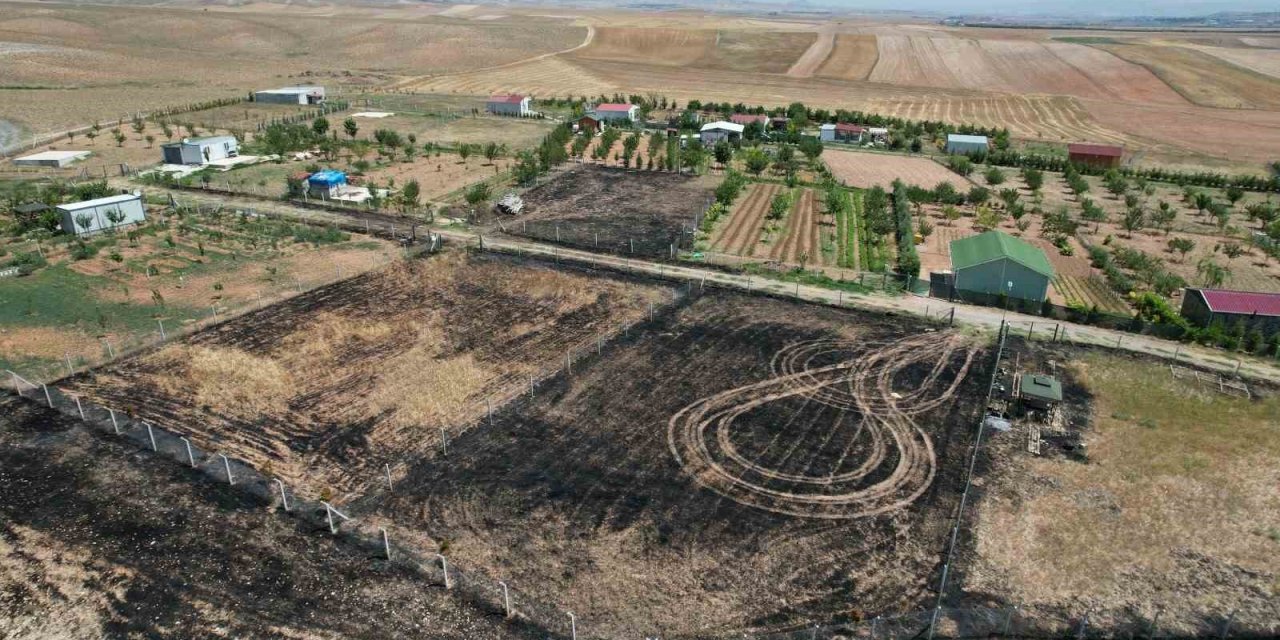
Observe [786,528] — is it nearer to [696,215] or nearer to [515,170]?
[696,215]

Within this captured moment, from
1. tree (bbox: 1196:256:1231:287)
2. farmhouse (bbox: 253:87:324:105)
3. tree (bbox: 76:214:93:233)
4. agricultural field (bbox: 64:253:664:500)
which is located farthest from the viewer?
farmhouse (bbox: 253:87:324:105)

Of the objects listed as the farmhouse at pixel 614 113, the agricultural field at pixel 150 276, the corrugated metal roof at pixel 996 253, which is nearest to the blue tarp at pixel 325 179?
the agricultural field at pixel 150 276

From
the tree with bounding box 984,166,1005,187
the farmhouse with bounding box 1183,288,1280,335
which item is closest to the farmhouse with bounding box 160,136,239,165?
the tree with bounding box 984,166,1005,187

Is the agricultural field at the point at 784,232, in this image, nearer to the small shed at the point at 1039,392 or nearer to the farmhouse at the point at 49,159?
the small shed at the point at 1039,392

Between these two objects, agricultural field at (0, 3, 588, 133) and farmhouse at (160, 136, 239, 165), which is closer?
farmhouse at (160, 136, 239, 165)

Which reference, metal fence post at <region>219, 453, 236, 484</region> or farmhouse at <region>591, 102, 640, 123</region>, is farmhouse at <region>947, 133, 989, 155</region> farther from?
metal fence post at <region>219, 453, 236, 484</region>

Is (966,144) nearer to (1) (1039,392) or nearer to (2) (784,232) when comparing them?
(2) (784,232)

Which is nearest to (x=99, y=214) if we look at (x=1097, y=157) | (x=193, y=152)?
(x=193, y=152)

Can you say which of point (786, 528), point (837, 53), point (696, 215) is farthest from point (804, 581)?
point (837, 53)
